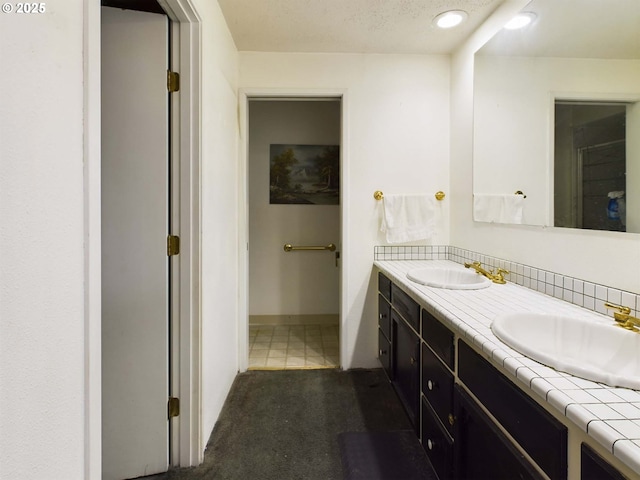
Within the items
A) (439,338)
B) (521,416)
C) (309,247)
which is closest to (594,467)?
(521,416)

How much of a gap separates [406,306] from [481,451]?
2.51ft

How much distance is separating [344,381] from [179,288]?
1.37 metres

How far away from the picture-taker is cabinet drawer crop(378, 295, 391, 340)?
2007 mm

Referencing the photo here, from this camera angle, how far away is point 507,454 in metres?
0.81

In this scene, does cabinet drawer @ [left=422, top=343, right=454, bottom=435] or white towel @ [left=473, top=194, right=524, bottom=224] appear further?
white towel @ [left=473, top=194, right=524, bottom=224]

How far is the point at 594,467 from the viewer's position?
0.58 meters

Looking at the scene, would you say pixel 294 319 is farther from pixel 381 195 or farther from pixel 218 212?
pixel 218 212

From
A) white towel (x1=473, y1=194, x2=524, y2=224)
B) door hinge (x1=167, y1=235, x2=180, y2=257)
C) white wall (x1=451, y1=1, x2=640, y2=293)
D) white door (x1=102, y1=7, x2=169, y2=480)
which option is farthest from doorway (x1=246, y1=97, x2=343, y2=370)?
door hinge (x1=167, y1=235, x2=180, y2=257)

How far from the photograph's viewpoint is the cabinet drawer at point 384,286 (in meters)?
2.00

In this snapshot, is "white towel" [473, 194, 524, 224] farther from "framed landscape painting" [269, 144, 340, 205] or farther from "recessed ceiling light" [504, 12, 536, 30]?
"framed landscape painting" [269, 144, 340, 205]

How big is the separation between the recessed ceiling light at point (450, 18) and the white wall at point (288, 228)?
1462 mm

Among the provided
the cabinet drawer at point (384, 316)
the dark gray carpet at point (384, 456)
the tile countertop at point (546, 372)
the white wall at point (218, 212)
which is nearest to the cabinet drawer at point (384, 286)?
→ the cabinet drawer at point (384, 316)
